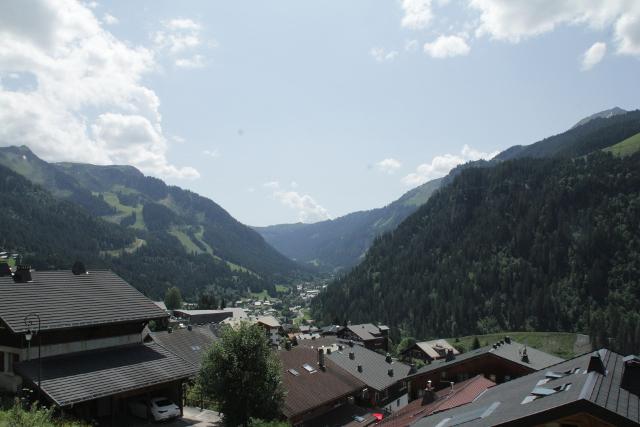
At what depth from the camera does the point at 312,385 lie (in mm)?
49406

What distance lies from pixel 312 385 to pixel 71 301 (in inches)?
1058

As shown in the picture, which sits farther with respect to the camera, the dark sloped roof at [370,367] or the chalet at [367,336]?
the chalet at [367,336]

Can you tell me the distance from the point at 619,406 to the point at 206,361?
2436 centimetres

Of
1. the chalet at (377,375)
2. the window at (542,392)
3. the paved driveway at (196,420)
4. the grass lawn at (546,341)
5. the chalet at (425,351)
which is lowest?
the grass lawn at (546,341)

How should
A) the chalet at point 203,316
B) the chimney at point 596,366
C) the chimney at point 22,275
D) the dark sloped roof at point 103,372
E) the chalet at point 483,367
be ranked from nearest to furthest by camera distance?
the chimney at point 596,366, the dark sloped roof at point 103,372, the chimney at point 22,275, the chalet at point 483,367, the chalet at point 203,316

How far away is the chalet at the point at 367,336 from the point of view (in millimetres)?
132188

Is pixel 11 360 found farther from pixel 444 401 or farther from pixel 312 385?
pixel 312 385

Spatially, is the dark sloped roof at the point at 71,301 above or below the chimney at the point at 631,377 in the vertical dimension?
above

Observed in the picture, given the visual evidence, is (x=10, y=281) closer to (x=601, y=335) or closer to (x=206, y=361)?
(x=206, y=361)

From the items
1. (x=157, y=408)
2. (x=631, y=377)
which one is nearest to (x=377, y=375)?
(x=157, y=408)

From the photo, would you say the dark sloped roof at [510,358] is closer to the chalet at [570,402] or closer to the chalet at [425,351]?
the chalet at [570,402]

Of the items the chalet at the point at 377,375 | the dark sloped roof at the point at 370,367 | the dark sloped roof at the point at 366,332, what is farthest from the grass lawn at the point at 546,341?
the chalet at the point at 377,375

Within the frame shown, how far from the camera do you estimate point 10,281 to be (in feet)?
101

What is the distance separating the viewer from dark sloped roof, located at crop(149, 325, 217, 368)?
174ft
